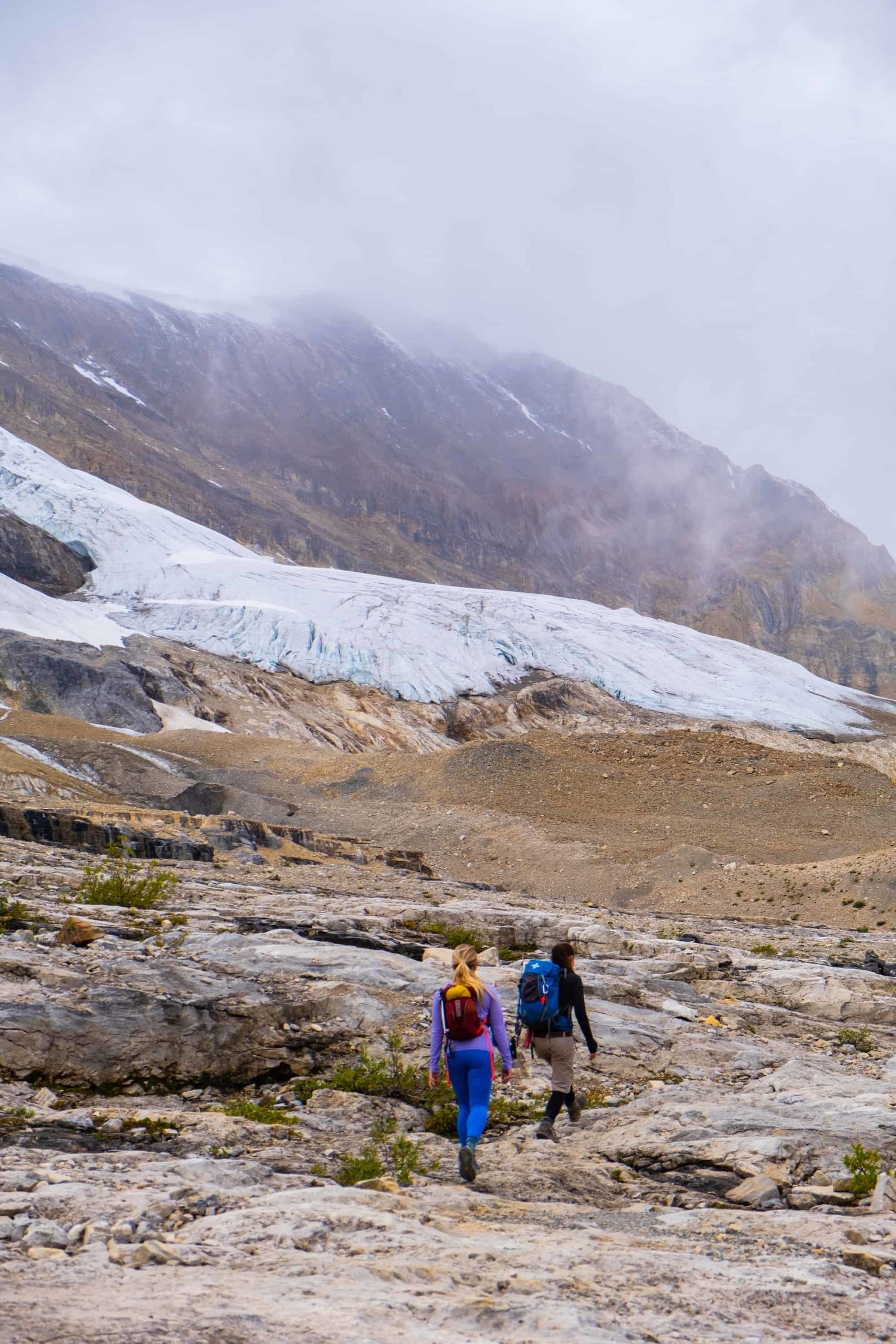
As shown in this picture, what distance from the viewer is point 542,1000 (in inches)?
297

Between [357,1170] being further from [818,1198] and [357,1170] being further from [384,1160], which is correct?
[818,1198]

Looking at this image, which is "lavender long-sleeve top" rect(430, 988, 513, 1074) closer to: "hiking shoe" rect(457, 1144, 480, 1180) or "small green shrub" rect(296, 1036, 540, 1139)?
"hiking shoe" rect(457, 1144, 480, 1180)

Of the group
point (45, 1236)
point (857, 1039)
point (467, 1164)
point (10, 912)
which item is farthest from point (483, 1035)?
point (857, 1039)

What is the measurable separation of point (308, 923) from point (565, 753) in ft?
84.8

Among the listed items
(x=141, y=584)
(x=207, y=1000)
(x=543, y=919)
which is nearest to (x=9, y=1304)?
(x=207, y=1000)

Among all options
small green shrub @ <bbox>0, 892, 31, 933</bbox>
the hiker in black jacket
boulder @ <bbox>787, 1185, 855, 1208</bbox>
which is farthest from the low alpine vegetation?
small green shrub @ <bbox>0, 892, 31, 933</bbox>

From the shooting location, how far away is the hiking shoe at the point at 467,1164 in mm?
6312

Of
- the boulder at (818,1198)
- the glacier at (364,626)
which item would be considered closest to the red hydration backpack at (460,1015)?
the boulder at (818,1198)

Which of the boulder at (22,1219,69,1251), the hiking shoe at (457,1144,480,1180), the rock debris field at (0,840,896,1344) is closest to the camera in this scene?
the rock debris field at (0,840,896,1344)

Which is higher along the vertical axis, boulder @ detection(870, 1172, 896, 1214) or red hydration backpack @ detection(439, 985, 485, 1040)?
red hydration backpack @ detection(439, 985, 485, 1040)

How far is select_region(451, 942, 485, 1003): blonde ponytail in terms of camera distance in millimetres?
6781

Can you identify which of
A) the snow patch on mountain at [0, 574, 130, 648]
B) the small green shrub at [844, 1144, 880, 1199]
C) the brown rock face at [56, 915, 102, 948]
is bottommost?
the brown rock face at [56, 915, 102, 948]

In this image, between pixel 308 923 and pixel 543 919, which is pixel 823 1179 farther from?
pixel 543 919

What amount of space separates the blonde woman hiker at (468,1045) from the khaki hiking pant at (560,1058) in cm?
68
